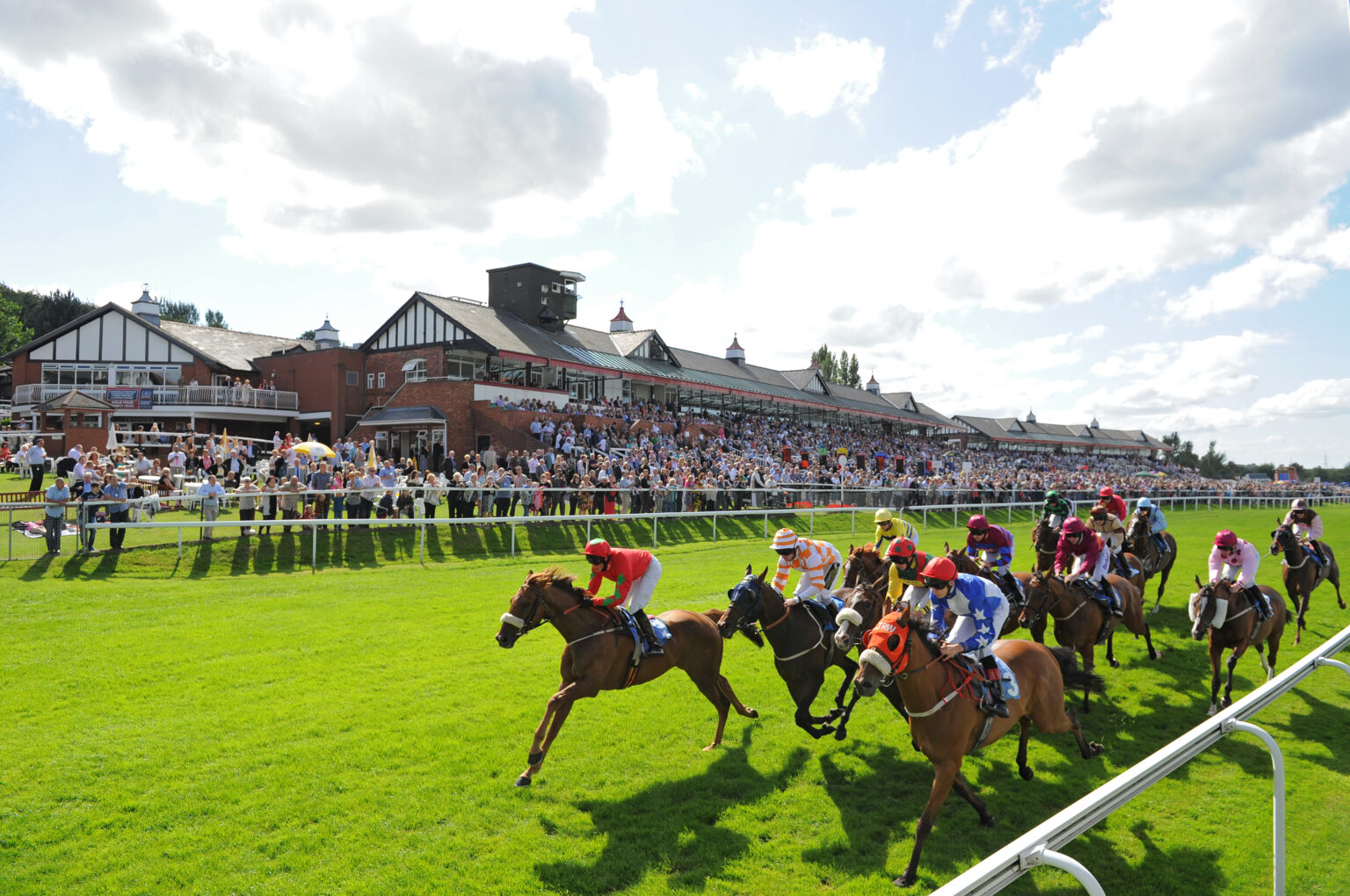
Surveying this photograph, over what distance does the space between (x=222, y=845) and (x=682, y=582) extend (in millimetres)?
8805

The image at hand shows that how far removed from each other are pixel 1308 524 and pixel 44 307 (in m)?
66.5

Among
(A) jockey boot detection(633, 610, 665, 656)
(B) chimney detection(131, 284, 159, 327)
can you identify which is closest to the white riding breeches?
(A) jockey boot detection(633, 610, 665, 656)

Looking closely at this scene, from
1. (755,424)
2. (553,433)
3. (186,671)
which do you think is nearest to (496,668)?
(186,671)

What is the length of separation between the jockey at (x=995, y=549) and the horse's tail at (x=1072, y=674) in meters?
1.21

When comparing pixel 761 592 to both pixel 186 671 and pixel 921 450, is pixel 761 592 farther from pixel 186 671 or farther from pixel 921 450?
pixel 921 450

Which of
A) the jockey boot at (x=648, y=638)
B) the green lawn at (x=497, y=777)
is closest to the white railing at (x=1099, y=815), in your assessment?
the green lawn at (x=497, y=777)

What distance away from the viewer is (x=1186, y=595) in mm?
12953

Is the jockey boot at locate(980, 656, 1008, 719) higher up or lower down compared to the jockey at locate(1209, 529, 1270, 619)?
lower down

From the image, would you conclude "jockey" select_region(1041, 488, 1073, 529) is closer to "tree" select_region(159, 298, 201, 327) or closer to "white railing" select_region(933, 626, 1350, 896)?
"white railing" select_region(933, 626, 1350, 896)

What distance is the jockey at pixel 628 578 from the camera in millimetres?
6172

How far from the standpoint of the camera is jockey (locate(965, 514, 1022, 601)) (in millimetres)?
7816

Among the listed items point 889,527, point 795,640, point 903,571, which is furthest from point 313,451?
point 903,571

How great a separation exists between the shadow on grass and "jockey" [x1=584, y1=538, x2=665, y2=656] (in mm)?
1060

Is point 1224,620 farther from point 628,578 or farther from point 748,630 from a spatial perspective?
point 628,578
